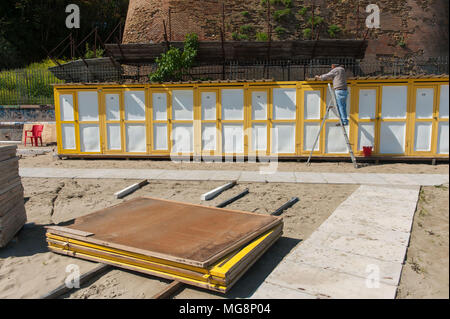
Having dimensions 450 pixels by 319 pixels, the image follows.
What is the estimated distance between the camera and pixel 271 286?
12.6ft

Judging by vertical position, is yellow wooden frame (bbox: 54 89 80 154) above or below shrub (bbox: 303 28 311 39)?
below

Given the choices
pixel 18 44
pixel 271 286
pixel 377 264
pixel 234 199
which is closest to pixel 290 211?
pixel 234 199

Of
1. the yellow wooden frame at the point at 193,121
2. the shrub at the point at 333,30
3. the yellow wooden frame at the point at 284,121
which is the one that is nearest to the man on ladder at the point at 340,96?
the yellow wooden frame at the point at 284,121

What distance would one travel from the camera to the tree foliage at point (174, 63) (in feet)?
59.1

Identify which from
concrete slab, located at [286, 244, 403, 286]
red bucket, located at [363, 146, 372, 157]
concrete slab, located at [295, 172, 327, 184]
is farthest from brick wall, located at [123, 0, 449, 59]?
concrete slab, located at [286, 244, 403, 286]

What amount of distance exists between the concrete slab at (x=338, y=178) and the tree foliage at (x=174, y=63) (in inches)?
441

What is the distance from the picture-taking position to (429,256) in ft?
8.29

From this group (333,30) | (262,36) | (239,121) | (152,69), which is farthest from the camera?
(333,30)

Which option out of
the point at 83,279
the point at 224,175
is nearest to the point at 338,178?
the point at 224,175

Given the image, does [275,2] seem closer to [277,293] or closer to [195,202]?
[195,202]

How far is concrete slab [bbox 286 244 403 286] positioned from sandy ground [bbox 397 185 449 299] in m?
0.13

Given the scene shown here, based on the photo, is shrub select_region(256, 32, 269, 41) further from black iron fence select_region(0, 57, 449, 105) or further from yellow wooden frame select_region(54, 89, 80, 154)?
yellow wooden frame select_region(54, 89, 80, 154)

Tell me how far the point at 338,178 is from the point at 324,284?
5.45 m

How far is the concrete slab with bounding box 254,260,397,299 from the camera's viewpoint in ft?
11.7
